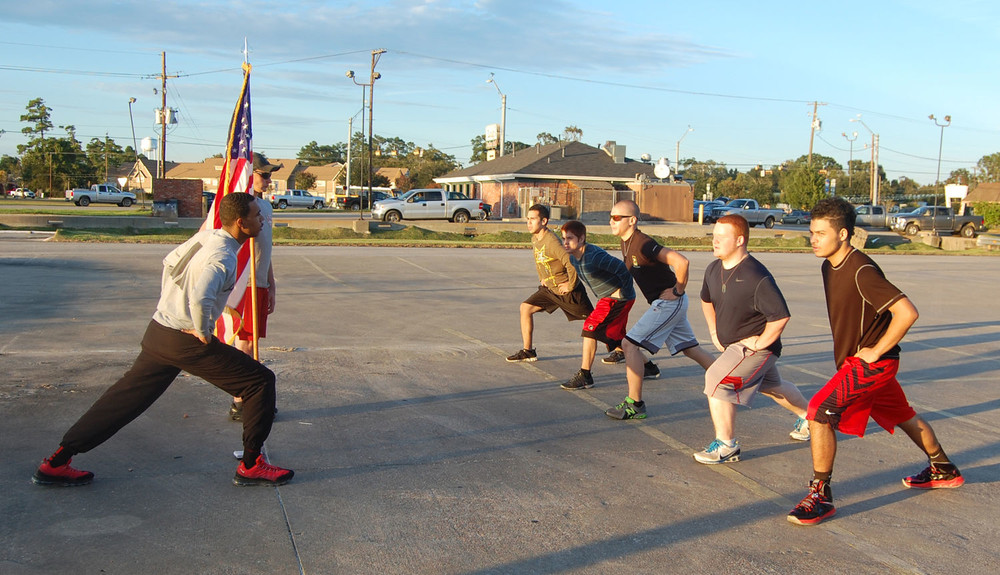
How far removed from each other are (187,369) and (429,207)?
35362mm

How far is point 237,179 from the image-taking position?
6.61m

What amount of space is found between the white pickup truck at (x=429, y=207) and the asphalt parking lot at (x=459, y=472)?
2874 centimetres

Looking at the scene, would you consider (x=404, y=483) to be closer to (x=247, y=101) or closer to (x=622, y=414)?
(x=622, y=414)

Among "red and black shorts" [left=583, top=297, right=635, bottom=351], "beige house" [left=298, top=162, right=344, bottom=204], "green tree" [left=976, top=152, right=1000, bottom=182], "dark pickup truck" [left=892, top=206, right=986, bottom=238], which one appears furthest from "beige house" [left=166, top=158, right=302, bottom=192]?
"green tree" [left=976, top=152, right=1000, bottom=182]

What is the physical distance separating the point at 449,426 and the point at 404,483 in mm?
1278

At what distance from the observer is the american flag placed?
616 cm

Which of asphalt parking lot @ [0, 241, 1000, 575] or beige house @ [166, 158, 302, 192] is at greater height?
beige house @ [166, 158, 302, 192]

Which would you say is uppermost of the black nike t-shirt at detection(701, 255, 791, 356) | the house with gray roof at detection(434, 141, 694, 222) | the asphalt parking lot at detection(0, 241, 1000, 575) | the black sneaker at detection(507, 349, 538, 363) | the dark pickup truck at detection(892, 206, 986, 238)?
the house with gray roof at detection(434, 141, 694, 222)

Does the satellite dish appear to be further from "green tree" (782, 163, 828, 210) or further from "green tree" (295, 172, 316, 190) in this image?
"green tree" (295, 172, 316, 190)

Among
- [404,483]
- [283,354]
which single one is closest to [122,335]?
[283,354]

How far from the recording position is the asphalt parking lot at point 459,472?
4020 mm

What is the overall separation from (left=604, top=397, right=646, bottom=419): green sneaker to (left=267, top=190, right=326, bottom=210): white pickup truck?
2315 inches

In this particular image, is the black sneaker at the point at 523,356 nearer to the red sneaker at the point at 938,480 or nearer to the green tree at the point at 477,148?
the red sneaker at the point at 938,480

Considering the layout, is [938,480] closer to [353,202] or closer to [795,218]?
[795,218]
